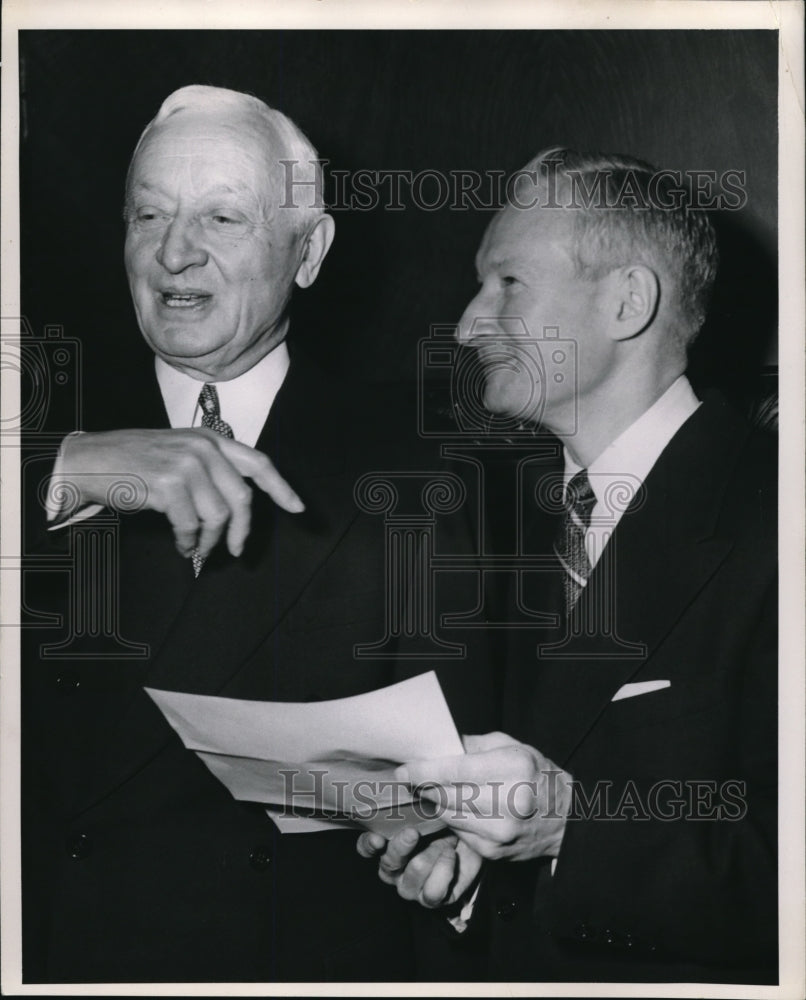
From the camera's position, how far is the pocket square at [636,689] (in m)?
1.61

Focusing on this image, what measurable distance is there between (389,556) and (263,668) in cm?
23

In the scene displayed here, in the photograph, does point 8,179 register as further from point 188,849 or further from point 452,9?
point 188,849

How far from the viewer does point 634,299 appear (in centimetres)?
160

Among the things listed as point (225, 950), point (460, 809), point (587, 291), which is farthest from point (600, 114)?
point (225, 950)

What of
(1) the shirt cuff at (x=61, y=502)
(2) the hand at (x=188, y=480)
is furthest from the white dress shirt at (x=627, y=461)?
(1) the shirt cuff at (x=61, y=502)

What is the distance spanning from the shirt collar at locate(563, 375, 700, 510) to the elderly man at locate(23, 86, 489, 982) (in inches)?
11.9

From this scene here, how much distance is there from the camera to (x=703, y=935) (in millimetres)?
1648

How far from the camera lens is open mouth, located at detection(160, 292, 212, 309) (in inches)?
63.2

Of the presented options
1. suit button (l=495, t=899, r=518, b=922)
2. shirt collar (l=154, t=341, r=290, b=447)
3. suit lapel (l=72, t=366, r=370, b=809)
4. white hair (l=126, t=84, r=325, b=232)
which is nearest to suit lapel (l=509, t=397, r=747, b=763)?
suit button (l=495, t=899, r=518, b=922)

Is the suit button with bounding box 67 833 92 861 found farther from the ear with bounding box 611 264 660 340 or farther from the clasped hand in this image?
the ear with bounding box 611 264 660 340

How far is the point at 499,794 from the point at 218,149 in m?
0.97

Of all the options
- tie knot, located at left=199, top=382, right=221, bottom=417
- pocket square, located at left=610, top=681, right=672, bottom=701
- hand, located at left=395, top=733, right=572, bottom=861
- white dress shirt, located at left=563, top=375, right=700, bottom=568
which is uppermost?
tie knot, located at left=199, top=382, right=221, bottom=417

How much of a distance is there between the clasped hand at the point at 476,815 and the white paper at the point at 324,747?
0.9 inches

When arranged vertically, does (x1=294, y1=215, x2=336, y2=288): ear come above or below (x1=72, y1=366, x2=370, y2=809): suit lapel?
above
